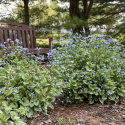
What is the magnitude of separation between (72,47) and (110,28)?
460 centimetres

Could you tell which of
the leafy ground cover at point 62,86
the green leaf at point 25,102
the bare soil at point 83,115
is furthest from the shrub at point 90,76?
the green leaf at point 25,102

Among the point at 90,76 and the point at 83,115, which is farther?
the point at 90,76

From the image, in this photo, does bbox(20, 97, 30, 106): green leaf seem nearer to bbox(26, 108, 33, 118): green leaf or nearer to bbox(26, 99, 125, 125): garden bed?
bbox(26, 108, 33, 118): green leaf

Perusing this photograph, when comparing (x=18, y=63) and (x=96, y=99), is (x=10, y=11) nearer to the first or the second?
(x=18, y=63)

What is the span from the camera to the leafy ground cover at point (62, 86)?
1991 millimetres

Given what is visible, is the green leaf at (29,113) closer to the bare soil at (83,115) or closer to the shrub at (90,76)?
the bare soil at (83,115)

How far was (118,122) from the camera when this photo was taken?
205cm

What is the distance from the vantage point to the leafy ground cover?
199 cm

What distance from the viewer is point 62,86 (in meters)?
2.29

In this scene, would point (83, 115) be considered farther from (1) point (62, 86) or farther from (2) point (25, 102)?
(2) point (25, 102)

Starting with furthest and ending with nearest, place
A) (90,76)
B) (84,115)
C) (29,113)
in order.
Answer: (90,76), (84,115), (29,113)

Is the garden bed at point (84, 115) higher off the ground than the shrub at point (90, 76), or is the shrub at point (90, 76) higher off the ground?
the shrub at point (90, 76)

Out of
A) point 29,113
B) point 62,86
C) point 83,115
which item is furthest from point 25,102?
point 83,115

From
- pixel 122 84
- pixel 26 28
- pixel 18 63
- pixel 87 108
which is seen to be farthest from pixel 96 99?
pixel 26 28
